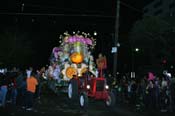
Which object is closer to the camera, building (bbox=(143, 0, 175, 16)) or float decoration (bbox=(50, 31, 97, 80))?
float decoration (bbox=(50, 31, 97, 80))

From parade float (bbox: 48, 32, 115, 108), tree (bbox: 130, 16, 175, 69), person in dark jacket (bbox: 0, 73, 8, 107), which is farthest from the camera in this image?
tree (bbox: 130, 16, 175, 69)

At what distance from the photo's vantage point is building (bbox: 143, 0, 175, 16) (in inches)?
5142

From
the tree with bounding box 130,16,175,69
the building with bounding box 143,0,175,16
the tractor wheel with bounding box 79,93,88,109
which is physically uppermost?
the building with bounding box 143,0,175,16

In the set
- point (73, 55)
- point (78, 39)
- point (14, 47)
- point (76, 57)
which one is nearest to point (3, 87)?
point (76, 57)

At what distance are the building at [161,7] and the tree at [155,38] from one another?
194 ft

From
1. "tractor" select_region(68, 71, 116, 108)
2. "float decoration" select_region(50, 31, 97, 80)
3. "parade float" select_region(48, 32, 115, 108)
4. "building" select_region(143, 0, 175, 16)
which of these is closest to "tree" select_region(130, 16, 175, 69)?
"parade float" select_region(48, 32, 115, 108)

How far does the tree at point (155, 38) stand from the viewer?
59.5 metres

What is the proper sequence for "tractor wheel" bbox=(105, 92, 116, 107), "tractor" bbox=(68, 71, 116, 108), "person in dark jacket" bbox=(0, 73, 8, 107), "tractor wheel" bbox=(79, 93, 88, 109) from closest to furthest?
"person in dark jacket" bbox=(0, 73, 8, 107), "tractor wheel" bbox=(79, 93, 88, 109), "tractor wheel" bbox=(105, 92, 116, 107), "tractor" bbox=(68, 71, 116, 108)

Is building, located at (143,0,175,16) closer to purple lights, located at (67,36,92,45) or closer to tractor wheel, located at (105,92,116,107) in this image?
purple lights, located at (67,36,92,45)

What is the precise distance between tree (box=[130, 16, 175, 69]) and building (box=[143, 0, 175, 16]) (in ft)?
194

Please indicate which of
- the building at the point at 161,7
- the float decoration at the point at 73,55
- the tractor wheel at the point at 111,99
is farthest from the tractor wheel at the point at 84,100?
the building at the point at 161,7

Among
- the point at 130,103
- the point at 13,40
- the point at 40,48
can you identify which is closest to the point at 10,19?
the point at 13,40

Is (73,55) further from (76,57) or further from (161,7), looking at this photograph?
(161,7)

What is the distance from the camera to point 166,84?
71.9ft
